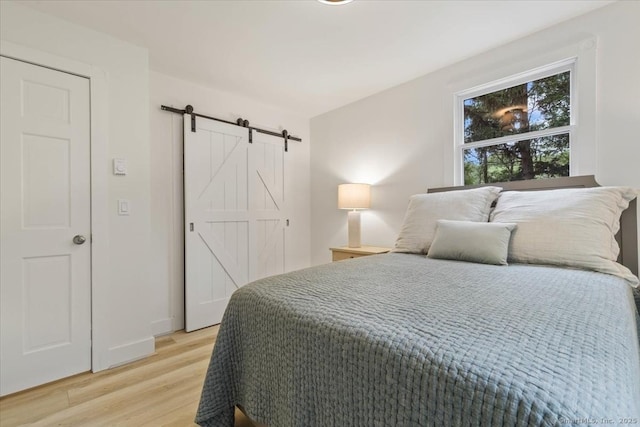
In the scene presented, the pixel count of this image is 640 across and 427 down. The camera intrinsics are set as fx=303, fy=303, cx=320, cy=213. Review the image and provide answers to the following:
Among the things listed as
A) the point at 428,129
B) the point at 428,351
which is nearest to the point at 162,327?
the point at 428,351

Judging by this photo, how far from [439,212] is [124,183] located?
2416mm

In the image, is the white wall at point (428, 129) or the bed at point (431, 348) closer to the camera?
the bed at point (431, 348)

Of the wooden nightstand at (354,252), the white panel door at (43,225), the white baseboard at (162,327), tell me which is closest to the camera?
the white panel door at (43,225)

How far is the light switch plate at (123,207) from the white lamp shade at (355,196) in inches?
77.9

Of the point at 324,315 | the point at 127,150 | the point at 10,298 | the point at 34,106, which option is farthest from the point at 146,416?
the point at 34,106

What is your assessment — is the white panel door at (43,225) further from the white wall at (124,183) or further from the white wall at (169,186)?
the white wall at (169,186)

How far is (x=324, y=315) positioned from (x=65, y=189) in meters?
2.14

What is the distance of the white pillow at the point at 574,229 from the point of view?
1.59 metres

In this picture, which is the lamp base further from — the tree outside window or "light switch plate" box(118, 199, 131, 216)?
"light switch plate" box(118, 199, 131, 216)

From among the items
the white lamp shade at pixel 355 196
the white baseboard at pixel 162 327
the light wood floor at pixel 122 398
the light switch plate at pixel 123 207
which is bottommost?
the light wood floor at pixel 122 398

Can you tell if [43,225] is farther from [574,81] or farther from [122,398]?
[574,81]

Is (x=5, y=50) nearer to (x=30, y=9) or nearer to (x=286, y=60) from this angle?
(x=30, y=9)

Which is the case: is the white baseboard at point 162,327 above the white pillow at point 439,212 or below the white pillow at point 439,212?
below

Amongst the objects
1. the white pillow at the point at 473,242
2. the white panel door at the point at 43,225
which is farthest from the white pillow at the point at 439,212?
the white panel door at the point at 43,225
